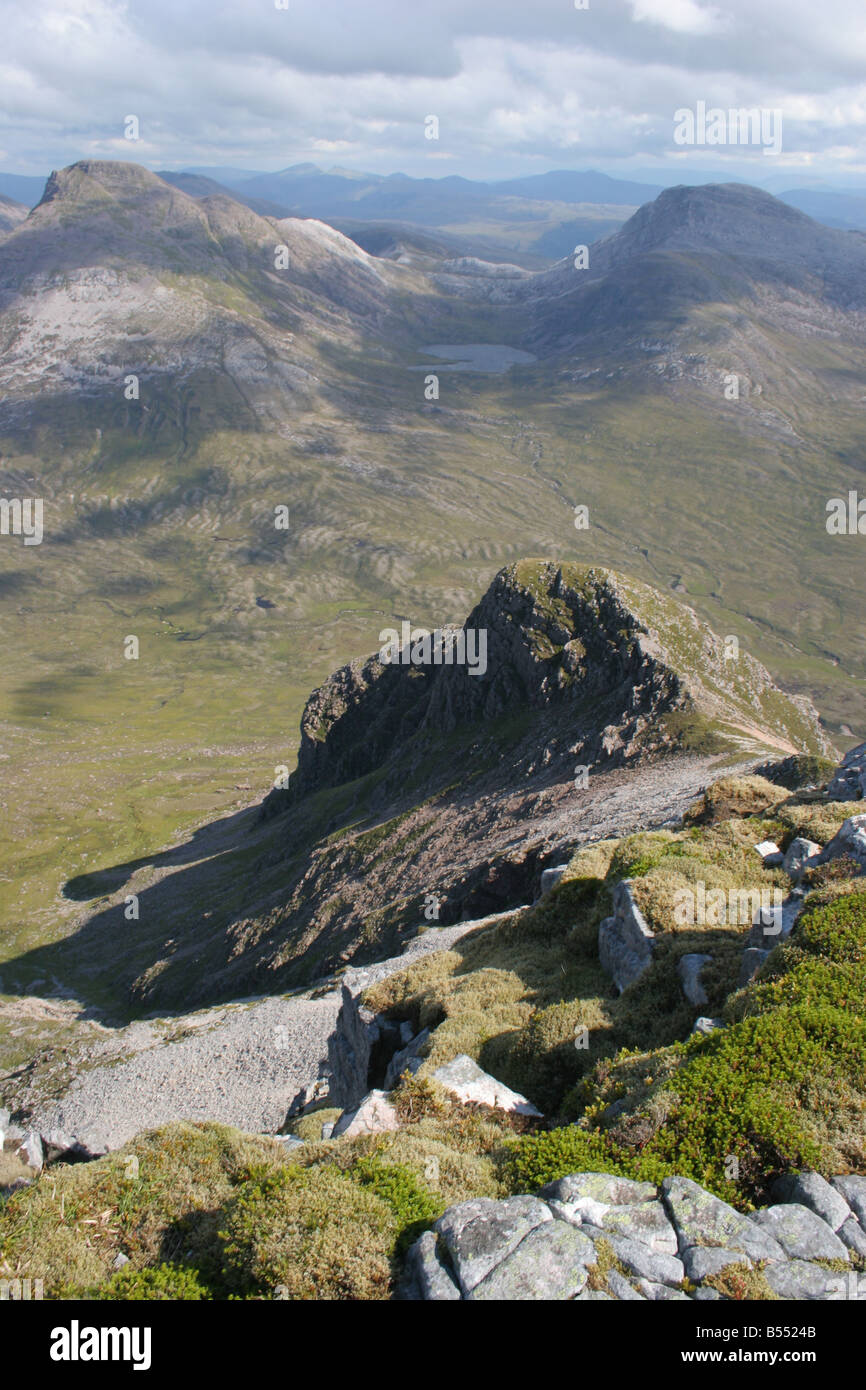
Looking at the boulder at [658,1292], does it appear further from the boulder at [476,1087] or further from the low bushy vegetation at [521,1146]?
the boulder at [476,1087]

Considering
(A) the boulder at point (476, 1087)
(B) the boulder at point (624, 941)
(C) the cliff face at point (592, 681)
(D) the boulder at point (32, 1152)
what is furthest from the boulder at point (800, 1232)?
(C) the cliff face at point (592, 681)

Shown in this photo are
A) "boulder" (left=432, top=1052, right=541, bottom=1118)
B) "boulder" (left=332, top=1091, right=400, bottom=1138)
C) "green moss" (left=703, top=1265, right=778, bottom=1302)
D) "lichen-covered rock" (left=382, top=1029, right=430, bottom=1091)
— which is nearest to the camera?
"green moss" (left=703, top=1265, right=778, bottom=1302)

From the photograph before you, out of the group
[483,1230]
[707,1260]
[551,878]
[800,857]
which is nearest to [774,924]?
[800,857]

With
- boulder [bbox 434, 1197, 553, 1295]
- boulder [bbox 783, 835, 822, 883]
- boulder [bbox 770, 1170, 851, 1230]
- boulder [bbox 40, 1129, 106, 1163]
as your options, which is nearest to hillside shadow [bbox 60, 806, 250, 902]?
boulder [bbox 40, 1129, 106, 1163]

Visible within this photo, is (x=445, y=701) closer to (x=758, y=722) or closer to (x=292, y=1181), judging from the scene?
(x=758, y=722)

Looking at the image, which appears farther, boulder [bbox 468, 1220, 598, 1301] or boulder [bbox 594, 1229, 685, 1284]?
boulder [bbox 594, 1229, 685, 1284]

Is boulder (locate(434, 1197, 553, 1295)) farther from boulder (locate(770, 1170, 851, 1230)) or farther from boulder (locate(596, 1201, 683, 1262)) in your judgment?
boulder (locate(770, 1170, 851, 1230))

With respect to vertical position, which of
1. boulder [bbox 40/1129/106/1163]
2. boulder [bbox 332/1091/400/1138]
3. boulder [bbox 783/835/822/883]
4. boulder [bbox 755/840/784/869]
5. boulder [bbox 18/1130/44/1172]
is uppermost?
boulder [bbox 783/835/822/883]
